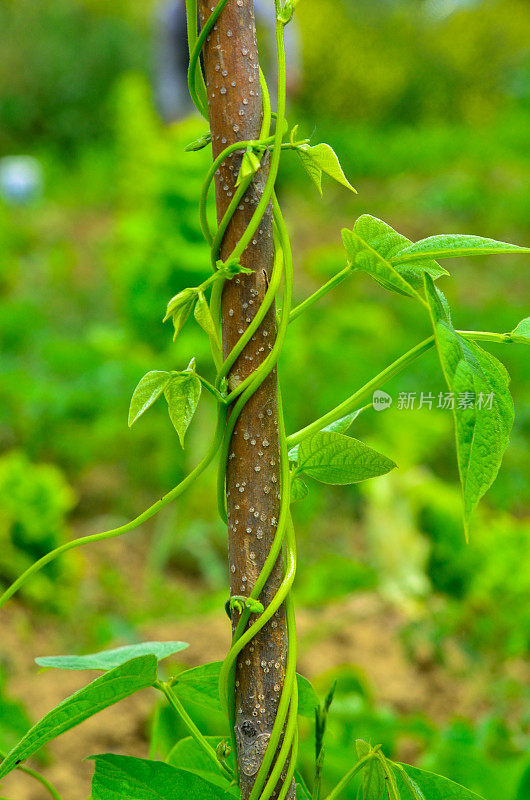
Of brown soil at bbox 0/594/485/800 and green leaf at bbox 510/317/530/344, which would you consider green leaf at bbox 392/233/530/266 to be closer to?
green leaf at bbox 510/317/530/344

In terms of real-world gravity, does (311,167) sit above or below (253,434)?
above

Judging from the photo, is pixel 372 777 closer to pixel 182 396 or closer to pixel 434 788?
pixel 434 788

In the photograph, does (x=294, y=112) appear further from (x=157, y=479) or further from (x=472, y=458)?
(x=472, y=458)

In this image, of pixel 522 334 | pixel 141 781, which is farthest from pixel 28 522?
pixel 522 334

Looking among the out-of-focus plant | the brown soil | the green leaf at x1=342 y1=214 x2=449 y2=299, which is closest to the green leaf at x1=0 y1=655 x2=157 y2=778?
the green leaf at x1=342 y1=214 x2=449 y2=299

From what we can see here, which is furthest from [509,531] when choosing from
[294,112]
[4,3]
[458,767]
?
[4,3]

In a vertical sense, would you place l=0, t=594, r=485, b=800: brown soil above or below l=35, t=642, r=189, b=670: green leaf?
below

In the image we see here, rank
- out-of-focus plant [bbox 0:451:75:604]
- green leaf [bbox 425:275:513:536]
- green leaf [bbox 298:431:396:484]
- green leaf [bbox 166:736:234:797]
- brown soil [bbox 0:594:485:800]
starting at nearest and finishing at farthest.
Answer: green leaf [bbox 425:275:513:536] → green leaf [bbox 298:431:396:484] → green leaf [bbox 166:736:234:797] → brown soil [bbox 0:594:485:800] → out-of-focus plant [bbox 0:451:75:604]

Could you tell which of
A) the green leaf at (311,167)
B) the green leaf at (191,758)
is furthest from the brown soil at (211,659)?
the green leaf at (311,167)
